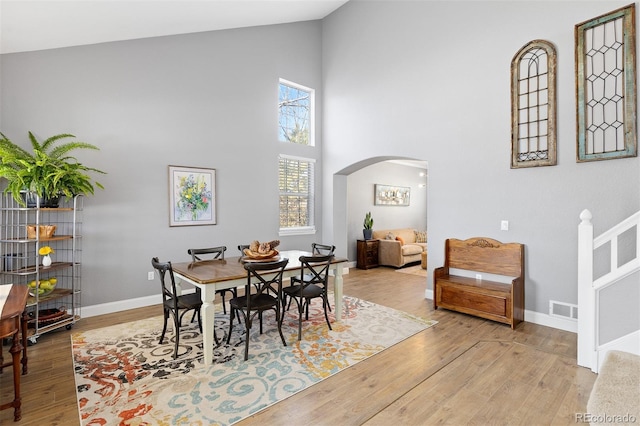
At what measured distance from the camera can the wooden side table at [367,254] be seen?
7.12 metres

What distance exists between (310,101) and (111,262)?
179 inches

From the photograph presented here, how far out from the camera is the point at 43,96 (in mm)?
3639

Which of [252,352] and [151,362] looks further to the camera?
[252,352]

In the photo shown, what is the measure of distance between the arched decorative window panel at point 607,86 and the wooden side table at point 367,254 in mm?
4309

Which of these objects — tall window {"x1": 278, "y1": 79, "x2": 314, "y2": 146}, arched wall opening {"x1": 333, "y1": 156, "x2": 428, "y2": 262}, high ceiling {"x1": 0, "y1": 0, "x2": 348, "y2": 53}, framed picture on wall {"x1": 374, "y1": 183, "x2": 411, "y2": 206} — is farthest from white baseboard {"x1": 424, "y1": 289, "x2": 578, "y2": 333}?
high ceiling {"x1": 0, "y1": 0, "x2": 348, "y2": 53}

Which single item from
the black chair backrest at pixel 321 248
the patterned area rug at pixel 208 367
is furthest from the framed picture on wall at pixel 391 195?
the patterned area rug at pixel 208 367

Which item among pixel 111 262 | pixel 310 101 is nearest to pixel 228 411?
pixel 111 262

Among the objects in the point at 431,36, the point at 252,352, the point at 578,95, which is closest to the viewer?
the point at 252,352

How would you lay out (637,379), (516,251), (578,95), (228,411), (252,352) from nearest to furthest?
(637,379)
(228,411)
(252,352)
(578,95)
(516,251)

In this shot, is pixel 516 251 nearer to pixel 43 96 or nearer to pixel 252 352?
pixel 252 352

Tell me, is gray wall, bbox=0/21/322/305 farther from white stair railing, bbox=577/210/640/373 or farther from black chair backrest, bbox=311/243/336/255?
white stair railing, bbox=577/210/640/373

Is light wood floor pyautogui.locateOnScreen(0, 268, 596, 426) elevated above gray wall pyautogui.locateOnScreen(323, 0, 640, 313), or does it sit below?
below

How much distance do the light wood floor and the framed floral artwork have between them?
176cm

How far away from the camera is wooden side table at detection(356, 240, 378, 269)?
23.4 ft
